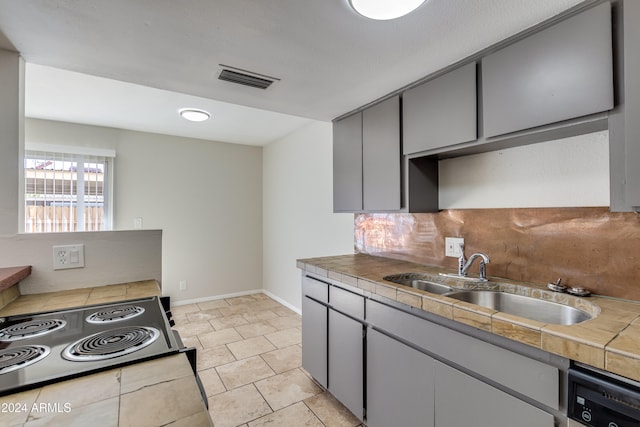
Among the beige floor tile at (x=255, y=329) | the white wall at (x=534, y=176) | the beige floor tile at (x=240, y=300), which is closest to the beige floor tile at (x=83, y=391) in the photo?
the white wall at (x=534, y=176)

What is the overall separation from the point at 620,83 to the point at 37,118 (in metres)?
5.00

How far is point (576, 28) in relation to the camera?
47.4 inches

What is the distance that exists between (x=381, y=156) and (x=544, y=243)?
1.11 m

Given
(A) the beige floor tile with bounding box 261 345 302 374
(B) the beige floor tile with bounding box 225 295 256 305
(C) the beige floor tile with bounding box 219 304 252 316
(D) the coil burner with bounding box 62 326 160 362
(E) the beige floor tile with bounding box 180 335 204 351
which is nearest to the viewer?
(D) the coil burner with bounding box 62 326 160 362

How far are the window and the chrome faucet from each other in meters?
4.05

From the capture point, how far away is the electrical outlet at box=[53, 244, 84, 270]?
1607mm

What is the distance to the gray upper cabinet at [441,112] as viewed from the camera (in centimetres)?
160

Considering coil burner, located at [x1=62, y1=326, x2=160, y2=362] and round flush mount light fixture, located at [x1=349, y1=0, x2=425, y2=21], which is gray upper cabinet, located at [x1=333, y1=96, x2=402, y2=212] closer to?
round flush mount light fixture, located at [x1=349, y1=0, x2=425, y2=21]

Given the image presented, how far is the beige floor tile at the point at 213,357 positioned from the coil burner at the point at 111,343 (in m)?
1.76

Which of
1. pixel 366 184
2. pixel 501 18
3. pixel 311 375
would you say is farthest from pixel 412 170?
pixel 311 375

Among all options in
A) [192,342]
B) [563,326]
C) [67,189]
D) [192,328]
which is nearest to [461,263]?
[563,326]

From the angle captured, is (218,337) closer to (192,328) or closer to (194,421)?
(192,328)

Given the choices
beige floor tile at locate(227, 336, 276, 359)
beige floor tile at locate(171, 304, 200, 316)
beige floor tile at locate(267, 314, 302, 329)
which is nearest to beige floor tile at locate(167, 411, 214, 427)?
beige floor tile at locate(227, 336, 276, 359)

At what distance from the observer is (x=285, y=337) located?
10.7 feet
